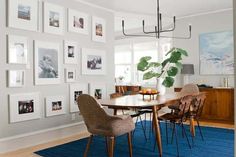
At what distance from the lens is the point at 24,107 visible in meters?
3.71

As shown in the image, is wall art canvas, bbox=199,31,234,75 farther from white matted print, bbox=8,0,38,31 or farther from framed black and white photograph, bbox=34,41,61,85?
white matted print, bbox=8,0,38,31

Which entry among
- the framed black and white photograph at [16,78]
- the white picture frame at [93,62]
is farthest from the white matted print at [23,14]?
the white picture frame at [93,62]

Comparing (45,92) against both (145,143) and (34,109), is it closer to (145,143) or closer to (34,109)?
(34,109)

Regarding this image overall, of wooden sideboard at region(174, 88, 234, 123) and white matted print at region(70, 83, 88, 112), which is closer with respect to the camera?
white matted print at region(70, 83, 88, 112)

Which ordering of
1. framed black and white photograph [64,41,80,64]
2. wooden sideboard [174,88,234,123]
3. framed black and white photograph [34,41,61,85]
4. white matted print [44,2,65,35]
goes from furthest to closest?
wooden sideboard [174,88,234,123] < framed black and white photograph [64,41,80,64] < white matted print [44,2,65,35] < framed black and white photograph [34,41,61,85]

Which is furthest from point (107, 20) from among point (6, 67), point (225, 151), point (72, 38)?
point (225, 151)

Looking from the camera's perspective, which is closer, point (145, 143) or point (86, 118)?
point (86, 118)

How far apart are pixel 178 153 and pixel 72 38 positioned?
2.72 m

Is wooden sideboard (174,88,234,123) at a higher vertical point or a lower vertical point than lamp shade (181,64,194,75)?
lower

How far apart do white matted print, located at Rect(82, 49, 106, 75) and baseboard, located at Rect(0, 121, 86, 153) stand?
1.08 meters

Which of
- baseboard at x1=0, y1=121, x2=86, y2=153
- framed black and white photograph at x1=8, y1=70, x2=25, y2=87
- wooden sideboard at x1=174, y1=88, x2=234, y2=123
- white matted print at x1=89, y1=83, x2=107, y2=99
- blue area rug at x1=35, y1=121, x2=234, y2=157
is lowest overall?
blue area rug at x1=35, y1=121, x2=234, y2=157

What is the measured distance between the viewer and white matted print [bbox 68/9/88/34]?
446 cm

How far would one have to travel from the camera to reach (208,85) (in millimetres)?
5801

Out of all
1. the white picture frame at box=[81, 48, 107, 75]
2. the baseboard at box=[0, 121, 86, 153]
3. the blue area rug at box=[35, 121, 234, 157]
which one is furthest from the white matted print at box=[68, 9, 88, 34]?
the blue area rug at box=[35, 121, 234, 157]
